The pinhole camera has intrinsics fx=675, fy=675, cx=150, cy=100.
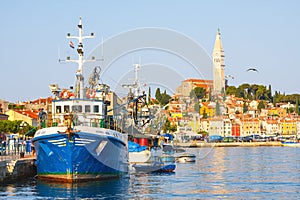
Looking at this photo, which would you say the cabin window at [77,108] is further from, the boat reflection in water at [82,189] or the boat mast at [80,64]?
the boat reflection in water at [82,189]

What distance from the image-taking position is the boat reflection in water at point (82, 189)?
3353cm

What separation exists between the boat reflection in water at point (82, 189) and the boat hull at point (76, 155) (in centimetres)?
50

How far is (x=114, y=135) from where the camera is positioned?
39656 millimetres

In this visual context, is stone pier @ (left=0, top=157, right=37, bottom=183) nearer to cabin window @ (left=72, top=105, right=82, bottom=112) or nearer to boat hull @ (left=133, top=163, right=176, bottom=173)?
cabin window @ (left=72, top=105, right=82, bottom=112)

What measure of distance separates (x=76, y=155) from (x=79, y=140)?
891mm

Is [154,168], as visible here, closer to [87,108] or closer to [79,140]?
[87,108]

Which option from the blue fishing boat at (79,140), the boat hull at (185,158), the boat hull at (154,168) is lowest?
the boat hull at (154,168)

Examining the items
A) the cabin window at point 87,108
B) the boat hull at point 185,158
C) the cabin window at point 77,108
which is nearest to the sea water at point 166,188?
the cabin window at point 87,108

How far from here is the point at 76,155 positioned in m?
36.8

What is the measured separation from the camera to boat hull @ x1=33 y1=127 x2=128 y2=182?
36688mm

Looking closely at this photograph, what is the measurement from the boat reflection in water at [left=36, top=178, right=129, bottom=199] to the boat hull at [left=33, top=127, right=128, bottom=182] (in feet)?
1.65

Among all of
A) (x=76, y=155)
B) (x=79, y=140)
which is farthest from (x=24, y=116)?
(x=79, y=140)

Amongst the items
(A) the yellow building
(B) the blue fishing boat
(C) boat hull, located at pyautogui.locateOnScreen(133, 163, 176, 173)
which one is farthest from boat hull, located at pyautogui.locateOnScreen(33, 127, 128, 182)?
(A) the yellow building

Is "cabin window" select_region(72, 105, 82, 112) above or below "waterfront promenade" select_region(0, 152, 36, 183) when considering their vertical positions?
above
